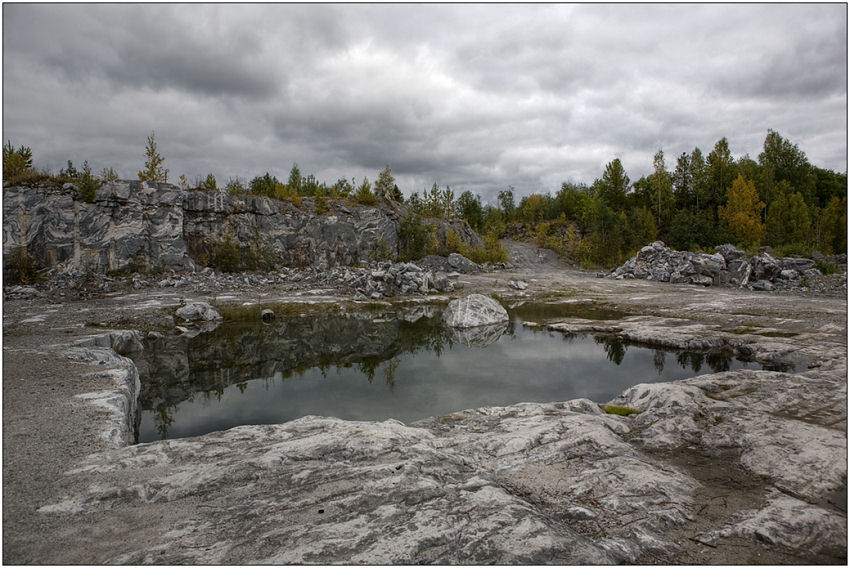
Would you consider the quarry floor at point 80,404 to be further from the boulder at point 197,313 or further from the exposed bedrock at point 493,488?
the boulder at point 197,313

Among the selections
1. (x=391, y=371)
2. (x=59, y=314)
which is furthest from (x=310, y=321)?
(x=59, y=314)

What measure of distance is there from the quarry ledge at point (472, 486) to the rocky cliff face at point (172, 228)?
30555 mm

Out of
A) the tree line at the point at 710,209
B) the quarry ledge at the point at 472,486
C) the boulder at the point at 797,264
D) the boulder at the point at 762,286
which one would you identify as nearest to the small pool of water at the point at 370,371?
the quarry ledge at the point at 472,486

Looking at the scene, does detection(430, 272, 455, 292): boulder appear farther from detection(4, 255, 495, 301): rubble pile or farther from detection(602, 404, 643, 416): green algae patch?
detection(602, 404, 643, 416): green algae patch

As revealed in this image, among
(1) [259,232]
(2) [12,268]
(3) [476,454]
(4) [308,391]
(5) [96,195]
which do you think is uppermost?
(5) [96,195]

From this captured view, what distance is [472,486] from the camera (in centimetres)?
612

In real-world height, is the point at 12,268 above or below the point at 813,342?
above

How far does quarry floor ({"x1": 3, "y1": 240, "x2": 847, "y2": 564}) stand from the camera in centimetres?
488

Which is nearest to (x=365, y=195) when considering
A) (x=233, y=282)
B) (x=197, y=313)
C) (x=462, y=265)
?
(x=462, y=265)

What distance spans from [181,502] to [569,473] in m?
5.82

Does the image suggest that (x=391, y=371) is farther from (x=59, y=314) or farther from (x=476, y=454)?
(x=59, y=314)

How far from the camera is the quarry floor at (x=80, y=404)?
4.88m

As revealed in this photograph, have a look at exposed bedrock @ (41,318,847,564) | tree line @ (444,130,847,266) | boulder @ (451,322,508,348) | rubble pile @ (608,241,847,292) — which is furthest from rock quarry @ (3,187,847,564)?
tree line @ (444,130,847,266)

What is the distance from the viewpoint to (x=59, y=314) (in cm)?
2131
